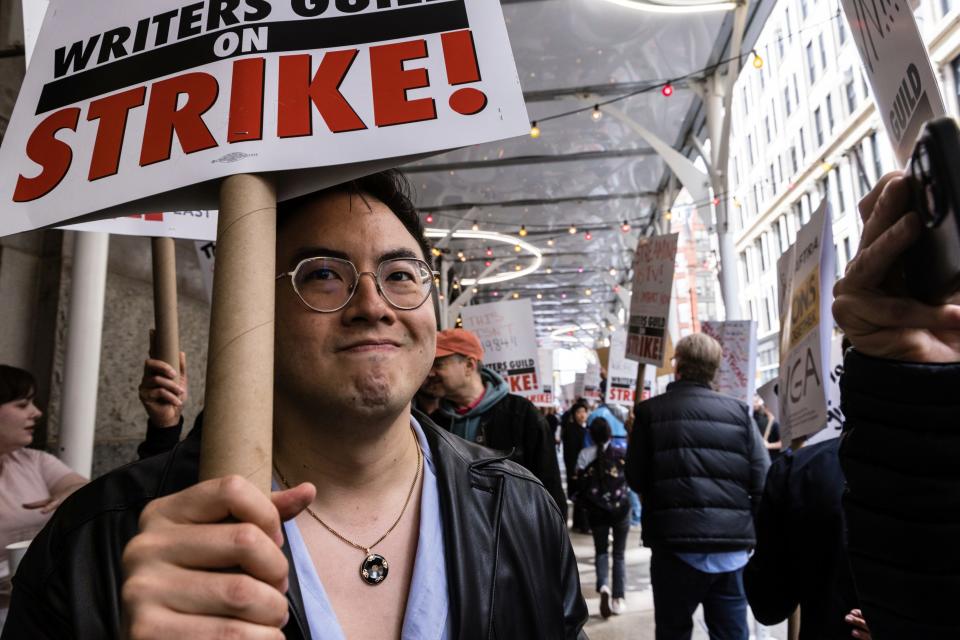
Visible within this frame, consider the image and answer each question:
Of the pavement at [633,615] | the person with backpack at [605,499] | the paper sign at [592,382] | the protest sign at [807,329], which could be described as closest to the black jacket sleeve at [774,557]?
the protest sign at [807,329]

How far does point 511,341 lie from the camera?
25.0 feet

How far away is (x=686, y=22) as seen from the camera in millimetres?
7809

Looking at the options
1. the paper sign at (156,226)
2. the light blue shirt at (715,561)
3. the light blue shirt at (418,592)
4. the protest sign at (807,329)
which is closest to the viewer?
the light blue shirt at (418,592)

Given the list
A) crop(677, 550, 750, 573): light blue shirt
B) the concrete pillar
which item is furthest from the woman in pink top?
crop(677, 550, 750, 573): light blue shirt

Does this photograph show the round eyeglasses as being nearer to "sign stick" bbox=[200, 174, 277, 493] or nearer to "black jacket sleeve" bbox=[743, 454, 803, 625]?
"sign stick" bbox=[200, 174, 277, 493]

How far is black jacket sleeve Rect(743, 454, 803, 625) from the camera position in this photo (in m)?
2.29

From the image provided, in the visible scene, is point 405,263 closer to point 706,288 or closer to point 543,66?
point 543,66

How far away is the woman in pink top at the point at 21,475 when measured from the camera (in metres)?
2.42

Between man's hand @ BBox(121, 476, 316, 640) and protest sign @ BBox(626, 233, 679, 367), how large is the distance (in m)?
4.19

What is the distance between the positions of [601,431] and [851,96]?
18337mm

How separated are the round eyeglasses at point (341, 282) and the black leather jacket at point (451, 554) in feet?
1.11

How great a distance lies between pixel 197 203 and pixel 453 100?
0.37 m

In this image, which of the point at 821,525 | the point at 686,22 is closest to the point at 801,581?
the point at 821,525

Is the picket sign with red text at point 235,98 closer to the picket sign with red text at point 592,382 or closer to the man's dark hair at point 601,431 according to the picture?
the man's dark hair at point 601,431
